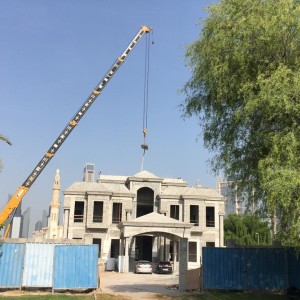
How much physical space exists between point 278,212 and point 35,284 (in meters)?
10.4

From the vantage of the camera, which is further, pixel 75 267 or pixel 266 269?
pixel 266 269

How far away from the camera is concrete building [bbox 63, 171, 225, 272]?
3844 cm

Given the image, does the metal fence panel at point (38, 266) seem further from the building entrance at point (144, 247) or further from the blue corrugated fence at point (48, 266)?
the building entrance at point (144, 247)

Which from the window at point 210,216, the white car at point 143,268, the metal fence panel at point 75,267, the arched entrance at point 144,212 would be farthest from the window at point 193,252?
the metal fence panel at point 75,267


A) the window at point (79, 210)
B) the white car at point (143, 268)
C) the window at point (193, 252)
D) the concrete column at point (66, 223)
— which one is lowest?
the white car at point (143, 268)

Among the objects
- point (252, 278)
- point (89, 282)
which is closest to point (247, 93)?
point (252, 278)

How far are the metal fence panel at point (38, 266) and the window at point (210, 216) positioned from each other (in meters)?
26.3

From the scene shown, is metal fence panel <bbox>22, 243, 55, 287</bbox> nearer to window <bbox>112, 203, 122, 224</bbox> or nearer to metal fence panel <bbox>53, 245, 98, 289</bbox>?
metal fence panel <bbox>53, 245, 98, 289</bbox>

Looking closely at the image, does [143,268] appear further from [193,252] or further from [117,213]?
[117,213]

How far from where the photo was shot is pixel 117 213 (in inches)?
1601

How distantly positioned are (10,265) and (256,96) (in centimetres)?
1203

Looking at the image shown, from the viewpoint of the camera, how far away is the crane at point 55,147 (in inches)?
917

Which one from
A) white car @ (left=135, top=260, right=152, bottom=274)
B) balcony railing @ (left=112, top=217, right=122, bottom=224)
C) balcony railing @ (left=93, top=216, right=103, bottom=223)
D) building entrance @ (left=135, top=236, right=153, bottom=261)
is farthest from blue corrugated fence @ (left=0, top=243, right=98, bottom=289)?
building entrance @ (left=135, top=236, right=153, bottom=261)

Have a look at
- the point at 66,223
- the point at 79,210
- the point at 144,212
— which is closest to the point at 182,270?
the point at 66,223
